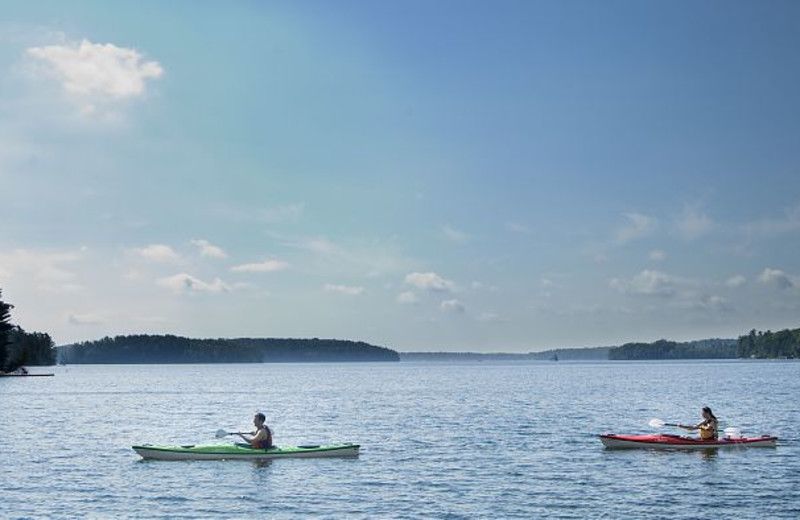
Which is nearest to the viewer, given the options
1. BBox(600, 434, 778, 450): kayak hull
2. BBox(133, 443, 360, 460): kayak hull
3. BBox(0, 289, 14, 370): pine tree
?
BBox(133, 443, 360, 460): kayak hull

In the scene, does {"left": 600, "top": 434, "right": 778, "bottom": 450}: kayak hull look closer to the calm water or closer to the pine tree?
the calm water

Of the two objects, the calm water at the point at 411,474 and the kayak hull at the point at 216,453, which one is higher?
the kayak hull at the point at 216,453

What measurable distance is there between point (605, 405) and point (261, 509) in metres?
69.8

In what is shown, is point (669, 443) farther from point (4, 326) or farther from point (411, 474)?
point (4, 326)

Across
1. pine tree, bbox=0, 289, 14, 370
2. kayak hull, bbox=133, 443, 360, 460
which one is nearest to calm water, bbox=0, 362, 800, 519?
kayak hull, bbox=133, 443, 360, 460

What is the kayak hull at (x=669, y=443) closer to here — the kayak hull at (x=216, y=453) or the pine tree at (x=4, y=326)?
the kayak hull at (x=216, y=453)

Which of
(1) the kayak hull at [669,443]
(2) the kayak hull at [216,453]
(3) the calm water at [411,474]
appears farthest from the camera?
(1) the kayak hull at [669,443]

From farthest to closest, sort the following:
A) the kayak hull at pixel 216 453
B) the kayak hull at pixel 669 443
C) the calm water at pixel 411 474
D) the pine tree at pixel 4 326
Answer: the pine tree at pixel 4 326 → the kayak hull at pixel 669 443 → the kayak hull at pixel 216 453 → the calm water at pixel 411 474

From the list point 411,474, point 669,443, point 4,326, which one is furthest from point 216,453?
point 4,326

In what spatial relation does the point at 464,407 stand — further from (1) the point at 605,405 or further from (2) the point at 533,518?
(2) the point at 533,518

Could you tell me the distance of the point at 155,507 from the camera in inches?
1342

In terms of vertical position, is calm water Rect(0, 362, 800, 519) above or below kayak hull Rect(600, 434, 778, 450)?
below

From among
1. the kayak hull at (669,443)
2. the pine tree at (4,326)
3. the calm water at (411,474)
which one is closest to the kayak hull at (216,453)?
the calm water at (411,474)

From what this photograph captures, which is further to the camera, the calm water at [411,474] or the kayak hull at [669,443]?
the kayak hull at [669,443]
